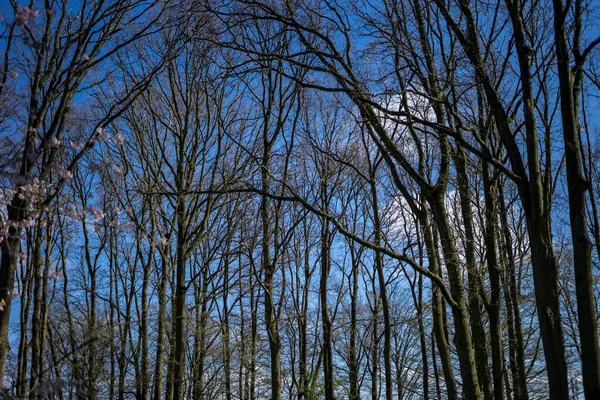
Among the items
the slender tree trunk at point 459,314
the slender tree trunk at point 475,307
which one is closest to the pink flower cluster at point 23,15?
the slender tree trunk at point 459,314

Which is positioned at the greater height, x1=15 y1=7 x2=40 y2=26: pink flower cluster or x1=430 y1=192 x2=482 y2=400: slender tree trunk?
x1=15 y1=7 x2=40 y2=26: pink flower cluster

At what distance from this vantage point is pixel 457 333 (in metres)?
6.78

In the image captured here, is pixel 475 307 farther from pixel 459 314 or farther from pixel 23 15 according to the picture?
pixel 23 15

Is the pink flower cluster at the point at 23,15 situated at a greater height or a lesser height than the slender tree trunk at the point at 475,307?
greater

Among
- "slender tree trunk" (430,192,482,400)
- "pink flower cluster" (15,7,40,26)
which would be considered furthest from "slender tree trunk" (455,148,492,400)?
"pink flower cluster" (15,7,40,26)

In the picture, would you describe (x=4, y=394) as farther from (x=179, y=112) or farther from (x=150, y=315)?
(x=150, y=315)

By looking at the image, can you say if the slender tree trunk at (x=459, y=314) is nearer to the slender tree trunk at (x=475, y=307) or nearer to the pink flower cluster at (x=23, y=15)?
the slender tree trunk at (x=475, y=307)

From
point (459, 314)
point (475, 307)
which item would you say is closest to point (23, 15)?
point (459, 314)

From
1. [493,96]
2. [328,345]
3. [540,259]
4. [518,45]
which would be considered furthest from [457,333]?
[328,345]

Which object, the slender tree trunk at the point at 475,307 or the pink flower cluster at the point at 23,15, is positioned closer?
the pink flower cluster at the point at 23,15

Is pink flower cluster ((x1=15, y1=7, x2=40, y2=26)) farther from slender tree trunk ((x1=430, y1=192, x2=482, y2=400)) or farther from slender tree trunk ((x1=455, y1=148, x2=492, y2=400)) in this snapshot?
slender tree trunk ((x1=455, y1=148, x2=492, y2=400))

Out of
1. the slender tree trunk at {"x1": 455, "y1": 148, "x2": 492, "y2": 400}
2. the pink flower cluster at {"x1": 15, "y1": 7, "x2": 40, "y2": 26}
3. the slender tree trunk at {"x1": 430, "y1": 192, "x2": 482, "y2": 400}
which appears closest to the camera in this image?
the pink flower cluster at {"x1": 15, "y1": 7, "x2": 40, "y2": 26}

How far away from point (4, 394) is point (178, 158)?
8.98 metres

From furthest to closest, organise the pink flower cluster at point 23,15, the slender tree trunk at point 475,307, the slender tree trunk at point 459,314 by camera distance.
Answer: the slender tree trunk at point 475,307
the slender tree trunk at point 459,314
the pink flower cluster at point 23,15
